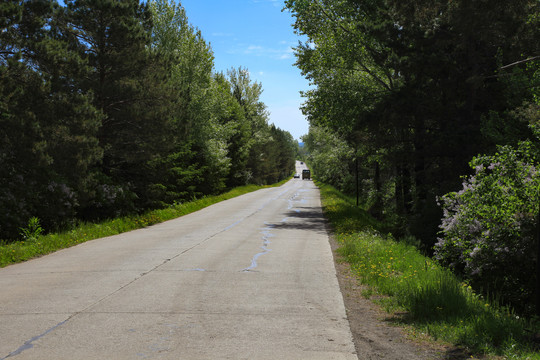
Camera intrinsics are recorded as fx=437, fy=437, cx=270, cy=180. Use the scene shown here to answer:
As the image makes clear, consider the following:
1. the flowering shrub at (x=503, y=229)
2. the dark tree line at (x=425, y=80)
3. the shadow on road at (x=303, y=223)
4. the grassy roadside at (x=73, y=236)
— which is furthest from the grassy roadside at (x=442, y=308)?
the grassy roadside at (x=73, y=236)

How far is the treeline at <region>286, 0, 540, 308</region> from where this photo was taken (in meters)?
7.92

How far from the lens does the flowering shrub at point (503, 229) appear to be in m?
7.31

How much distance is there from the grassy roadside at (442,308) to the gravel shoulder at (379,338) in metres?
0.21

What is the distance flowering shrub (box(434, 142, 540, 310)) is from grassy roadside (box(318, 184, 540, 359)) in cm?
71

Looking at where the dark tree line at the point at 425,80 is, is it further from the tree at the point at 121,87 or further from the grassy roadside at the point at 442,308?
the tree at the point at 121,87

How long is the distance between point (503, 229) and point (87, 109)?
1347 cm

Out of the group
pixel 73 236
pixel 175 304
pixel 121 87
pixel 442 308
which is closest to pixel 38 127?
pixel 73 236

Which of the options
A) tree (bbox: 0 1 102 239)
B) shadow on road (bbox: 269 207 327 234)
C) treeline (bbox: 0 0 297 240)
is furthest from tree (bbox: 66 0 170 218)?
shadow on road (bbox: 269 207 327 234)

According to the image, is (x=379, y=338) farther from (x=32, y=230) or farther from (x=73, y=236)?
(x=32, y=230)

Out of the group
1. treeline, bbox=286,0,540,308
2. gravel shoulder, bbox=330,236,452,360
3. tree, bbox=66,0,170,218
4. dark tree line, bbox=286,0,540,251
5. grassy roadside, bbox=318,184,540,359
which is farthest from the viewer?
tree, bbox=66,0,170,218

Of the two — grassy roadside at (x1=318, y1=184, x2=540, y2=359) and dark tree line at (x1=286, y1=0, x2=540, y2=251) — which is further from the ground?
dark tree line at (x1=286, y1=0, x2=540, y2=251)

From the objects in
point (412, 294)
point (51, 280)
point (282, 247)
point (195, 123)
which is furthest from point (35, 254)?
point (195, 123)

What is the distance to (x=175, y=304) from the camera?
661cm

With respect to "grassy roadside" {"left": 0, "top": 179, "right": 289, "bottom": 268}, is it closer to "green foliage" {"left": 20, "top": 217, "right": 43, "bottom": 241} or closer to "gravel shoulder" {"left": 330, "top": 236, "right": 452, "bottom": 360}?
"green foliage" {"left": 20, "top": 217, "right": 43, "bottom": 241}
